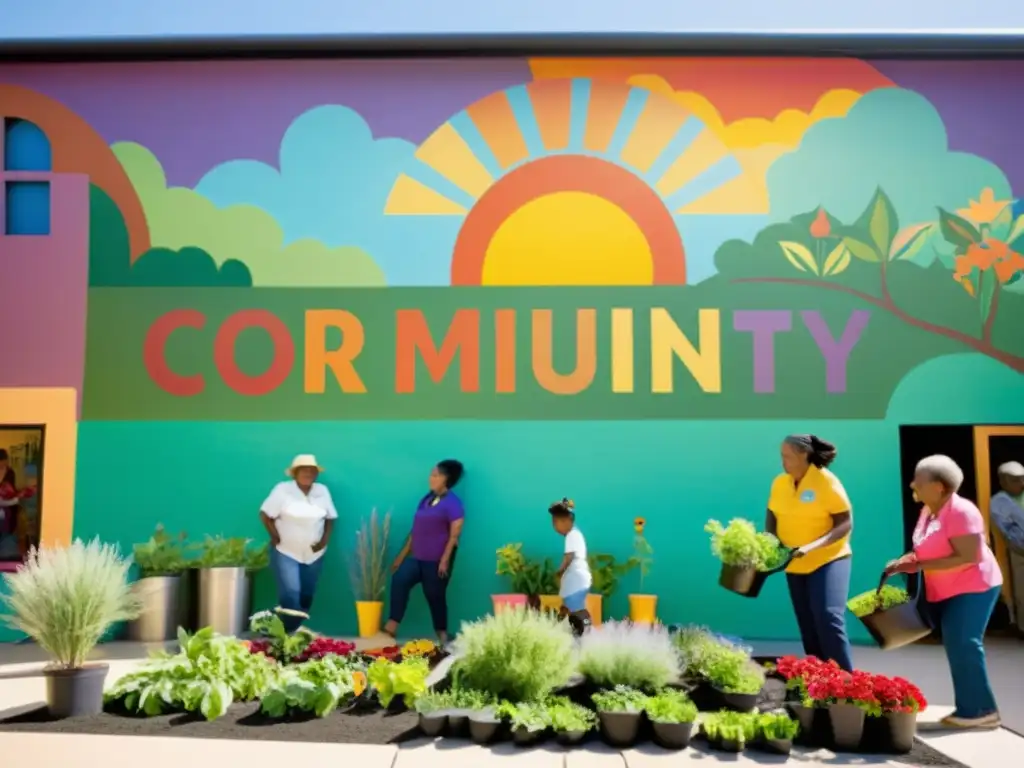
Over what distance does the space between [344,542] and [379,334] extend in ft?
6.55

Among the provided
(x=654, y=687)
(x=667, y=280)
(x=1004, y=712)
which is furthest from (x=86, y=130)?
(x=1004, y=712)

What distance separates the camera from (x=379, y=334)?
974 cm

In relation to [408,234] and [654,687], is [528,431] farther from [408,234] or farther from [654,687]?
[654,687]

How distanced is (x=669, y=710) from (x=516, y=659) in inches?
34.7

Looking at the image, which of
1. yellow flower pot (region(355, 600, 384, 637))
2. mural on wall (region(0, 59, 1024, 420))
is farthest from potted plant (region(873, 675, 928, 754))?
yellow flower pot (region(355, 600, 384, 637))

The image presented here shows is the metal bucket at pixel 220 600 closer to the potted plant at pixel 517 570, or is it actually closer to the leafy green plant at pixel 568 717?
the potted plant at pixel 517 570

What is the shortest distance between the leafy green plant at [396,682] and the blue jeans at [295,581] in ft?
10.6

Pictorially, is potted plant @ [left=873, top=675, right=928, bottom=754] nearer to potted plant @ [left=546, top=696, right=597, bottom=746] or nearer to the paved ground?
the paved ground

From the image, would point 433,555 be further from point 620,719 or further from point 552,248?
point 620,719

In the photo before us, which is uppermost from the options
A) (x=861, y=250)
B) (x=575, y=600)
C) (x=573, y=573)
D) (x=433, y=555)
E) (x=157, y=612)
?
(x=861, y=250)

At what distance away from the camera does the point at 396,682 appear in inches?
228

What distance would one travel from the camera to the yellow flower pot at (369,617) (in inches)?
361

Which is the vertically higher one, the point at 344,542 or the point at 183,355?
the point at 183,355

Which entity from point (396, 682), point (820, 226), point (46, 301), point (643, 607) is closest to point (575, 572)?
point (643, 607)
